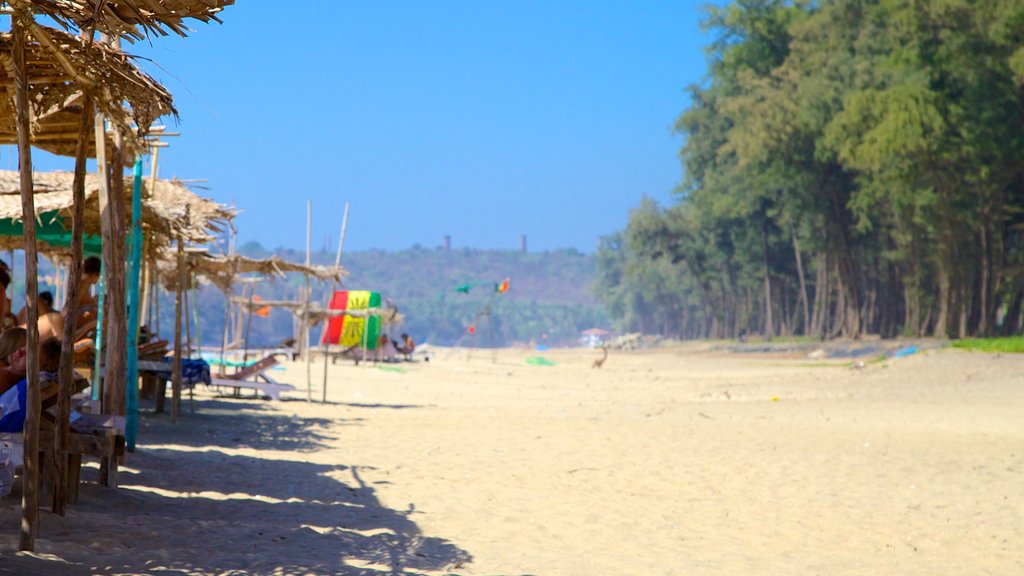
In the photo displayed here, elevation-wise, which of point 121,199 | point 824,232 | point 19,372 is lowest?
point 19,372

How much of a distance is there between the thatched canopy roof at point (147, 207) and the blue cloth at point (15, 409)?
3.82 meters

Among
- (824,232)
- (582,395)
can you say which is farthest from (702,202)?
(582,395)

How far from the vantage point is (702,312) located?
9794cm

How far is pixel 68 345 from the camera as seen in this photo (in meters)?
5.82

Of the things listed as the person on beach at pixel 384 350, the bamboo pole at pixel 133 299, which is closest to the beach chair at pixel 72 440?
the bamboo pole at pixel 133 299

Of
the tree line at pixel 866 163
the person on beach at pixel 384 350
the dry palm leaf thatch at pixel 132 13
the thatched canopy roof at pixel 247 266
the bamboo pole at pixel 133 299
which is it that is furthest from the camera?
the person on beach at pixel 384 350

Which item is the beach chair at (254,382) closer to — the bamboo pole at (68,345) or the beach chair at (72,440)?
the beach chair at (72,440)

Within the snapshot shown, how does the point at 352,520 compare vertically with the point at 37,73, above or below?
below

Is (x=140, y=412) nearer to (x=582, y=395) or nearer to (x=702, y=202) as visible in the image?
(x=582, y=395)

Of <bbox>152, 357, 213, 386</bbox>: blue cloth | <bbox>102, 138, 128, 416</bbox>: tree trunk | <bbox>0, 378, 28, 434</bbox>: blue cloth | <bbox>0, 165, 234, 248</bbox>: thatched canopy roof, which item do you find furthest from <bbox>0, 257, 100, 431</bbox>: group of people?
<bbox>152, 357, 213, 386</bbox>: blue cloth

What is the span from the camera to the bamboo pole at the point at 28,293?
500 cm

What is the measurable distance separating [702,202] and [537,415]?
42.4 metres

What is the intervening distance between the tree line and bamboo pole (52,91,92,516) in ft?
93.8

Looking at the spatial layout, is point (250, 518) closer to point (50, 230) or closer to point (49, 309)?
point (49, 309)
